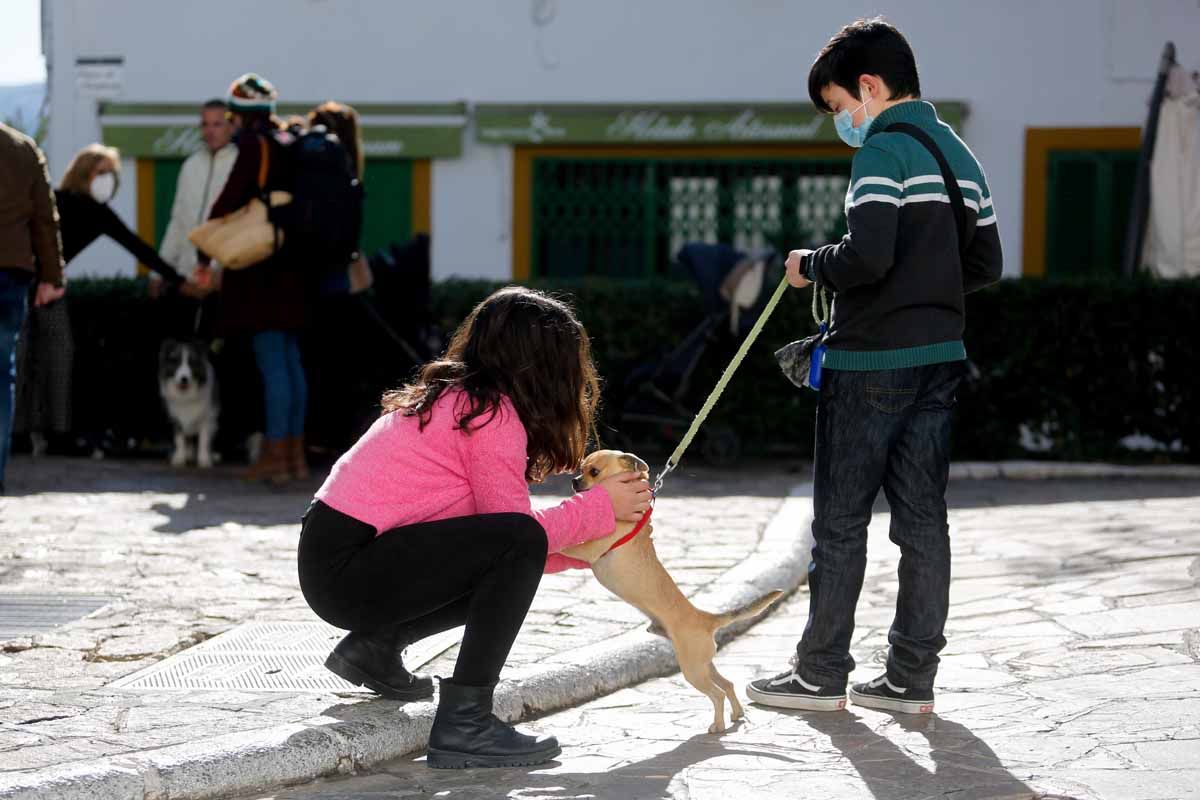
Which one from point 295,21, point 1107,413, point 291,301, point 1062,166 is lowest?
point 1107,413

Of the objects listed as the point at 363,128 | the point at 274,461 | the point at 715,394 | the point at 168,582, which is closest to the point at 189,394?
the point at 274,461

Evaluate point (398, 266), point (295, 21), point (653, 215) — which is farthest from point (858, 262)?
point (295, 21)

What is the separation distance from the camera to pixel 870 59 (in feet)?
14.2

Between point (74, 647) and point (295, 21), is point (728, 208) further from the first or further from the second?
point (74, 647)

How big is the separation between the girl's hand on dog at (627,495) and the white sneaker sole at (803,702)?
768 mm

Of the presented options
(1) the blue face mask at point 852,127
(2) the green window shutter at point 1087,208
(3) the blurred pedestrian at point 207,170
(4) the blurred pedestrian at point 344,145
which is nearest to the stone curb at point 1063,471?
(2) the green window shutter at point 1087,208

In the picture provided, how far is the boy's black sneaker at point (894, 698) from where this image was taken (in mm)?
4430

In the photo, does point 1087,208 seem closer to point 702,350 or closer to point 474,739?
point 702,350

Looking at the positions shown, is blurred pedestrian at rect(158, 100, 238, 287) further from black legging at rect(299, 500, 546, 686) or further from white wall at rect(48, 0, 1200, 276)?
black legging at rect(299, 500, 546, 686)

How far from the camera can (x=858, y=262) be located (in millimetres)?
4207

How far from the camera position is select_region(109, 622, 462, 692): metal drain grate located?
4.43m

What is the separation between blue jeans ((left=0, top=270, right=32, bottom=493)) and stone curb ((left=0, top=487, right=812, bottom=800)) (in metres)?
4.32

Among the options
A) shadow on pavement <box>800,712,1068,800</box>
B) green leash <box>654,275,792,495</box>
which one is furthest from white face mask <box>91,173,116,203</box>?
shadow on pavement <box>800,712,1068,800</box>

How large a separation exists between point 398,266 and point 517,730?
6233mm
